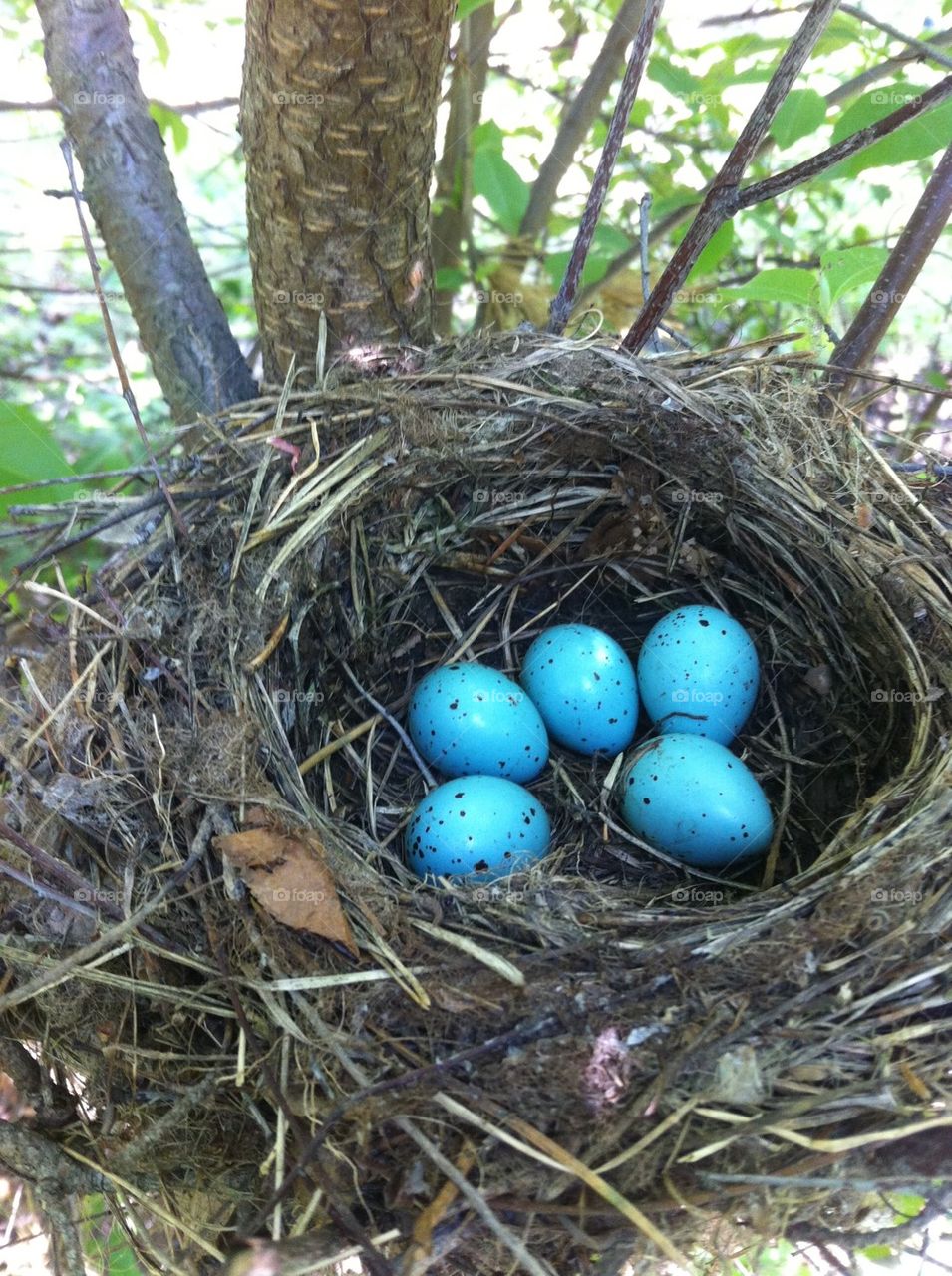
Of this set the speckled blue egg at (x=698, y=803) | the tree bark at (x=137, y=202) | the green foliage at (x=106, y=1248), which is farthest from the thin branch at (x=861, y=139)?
the green foliage at (x=106, y=1248)

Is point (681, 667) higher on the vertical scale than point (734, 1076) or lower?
higher

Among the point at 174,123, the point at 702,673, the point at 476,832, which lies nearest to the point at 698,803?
the point at 702,673

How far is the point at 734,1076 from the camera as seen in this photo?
113 centimetres

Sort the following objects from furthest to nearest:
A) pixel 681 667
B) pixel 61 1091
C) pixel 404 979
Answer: pixel 681 667
pixel 61 1091
pixel 404 979

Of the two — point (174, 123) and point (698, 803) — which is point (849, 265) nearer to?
point (698, 803)

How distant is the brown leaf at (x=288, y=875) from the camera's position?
1.27 metres

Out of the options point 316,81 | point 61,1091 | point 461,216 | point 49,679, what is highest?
point 316,81

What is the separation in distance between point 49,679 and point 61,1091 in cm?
66

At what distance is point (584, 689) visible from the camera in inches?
74.4

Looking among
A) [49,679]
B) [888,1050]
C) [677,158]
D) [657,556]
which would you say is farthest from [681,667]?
[677,158]

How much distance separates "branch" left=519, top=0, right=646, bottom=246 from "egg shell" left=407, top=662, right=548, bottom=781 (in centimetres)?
131

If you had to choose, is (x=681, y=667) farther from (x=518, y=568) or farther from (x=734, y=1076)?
(x=734, y=1076)

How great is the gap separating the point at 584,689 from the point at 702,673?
242 millimetres

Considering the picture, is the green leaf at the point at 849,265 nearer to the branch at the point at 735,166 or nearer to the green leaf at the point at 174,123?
the branch at the point at 735,166
